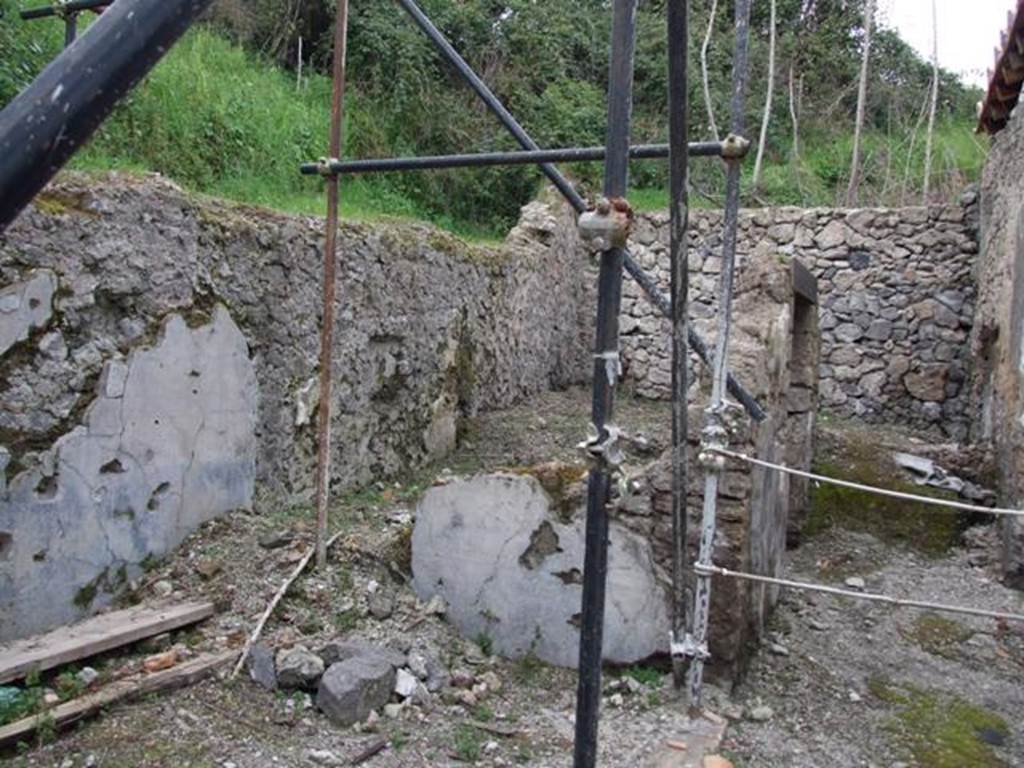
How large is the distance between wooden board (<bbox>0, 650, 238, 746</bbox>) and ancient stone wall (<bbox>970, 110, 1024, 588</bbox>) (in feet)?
13.3

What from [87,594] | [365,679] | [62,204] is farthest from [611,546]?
[62,204]

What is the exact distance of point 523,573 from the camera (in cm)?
345

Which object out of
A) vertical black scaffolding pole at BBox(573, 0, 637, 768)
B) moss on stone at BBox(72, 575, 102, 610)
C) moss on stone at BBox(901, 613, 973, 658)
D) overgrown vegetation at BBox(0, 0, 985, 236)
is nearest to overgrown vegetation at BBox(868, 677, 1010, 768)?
moss on stone at BBox(901, 613, 973, 658)

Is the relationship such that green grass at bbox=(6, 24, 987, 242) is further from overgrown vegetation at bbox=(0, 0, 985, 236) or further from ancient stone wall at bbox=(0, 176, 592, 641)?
ancient stone wall at bbox=(0, 176, 592, 641)

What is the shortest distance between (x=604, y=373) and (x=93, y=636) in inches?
93.4

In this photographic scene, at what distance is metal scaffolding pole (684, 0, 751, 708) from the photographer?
236 centimetres

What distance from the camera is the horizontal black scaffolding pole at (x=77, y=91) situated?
627mm

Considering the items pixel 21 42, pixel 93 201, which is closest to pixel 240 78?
pixel 21 42

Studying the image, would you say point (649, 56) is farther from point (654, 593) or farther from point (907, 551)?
point (654, 593)

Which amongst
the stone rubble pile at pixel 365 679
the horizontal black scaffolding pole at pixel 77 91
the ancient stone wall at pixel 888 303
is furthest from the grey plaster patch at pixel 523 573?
the ancient stone wall at pixel 888 303

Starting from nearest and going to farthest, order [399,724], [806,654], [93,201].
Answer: [399,724] < [93,201] < [806,654]

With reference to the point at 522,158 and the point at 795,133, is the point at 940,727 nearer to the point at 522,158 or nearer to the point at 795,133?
the point at 522,158

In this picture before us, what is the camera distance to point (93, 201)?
10.7ft

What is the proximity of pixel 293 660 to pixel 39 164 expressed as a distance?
262cm
